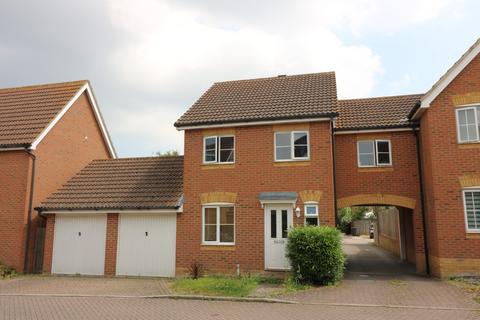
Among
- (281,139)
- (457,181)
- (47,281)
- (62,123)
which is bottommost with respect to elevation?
(47,281)

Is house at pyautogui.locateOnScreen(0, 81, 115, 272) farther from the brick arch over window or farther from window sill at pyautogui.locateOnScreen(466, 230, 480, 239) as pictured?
window sill at pyautogui.locateOnScreen(466, 230, 480, 239)

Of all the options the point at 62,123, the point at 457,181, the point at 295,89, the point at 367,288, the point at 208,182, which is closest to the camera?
the point at 367,288

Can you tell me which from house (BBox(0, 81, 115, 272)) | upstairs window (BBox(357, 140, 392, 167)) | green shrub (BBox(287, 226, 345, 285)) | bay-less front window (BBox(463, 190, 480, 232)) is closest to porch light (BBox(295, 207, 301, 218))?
green shrub (BBox(287, 226, 345, 285))

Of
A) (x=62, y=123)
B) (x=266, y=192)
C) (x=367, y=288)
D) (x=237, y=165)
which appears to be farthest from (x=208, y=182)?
(x=62, y=123)

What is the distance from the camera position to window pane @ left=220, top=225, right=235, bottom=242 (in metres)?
14.7

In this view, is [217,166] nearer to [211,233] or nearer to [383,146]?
[211,233]

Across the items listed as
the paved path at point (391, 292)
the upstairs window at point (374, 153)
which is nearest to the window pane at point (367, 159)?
the upstairs window at point (374, 153)

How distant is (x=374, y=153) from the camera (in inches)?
627

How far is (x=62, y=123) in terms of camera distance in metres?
18.5

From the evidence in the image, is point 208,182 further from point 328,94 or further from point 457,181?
point 457,181

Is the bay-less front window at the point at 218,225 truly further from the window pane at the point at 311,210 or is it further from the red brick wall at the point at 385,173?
the red brick wall at the point at 385,173

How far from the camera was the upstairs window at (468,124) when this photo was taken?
527 inches

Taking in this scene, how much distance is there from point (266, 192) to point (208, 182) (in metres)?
2.25

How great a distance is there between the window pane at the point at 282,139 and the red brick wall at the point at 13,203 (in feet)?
32.7
